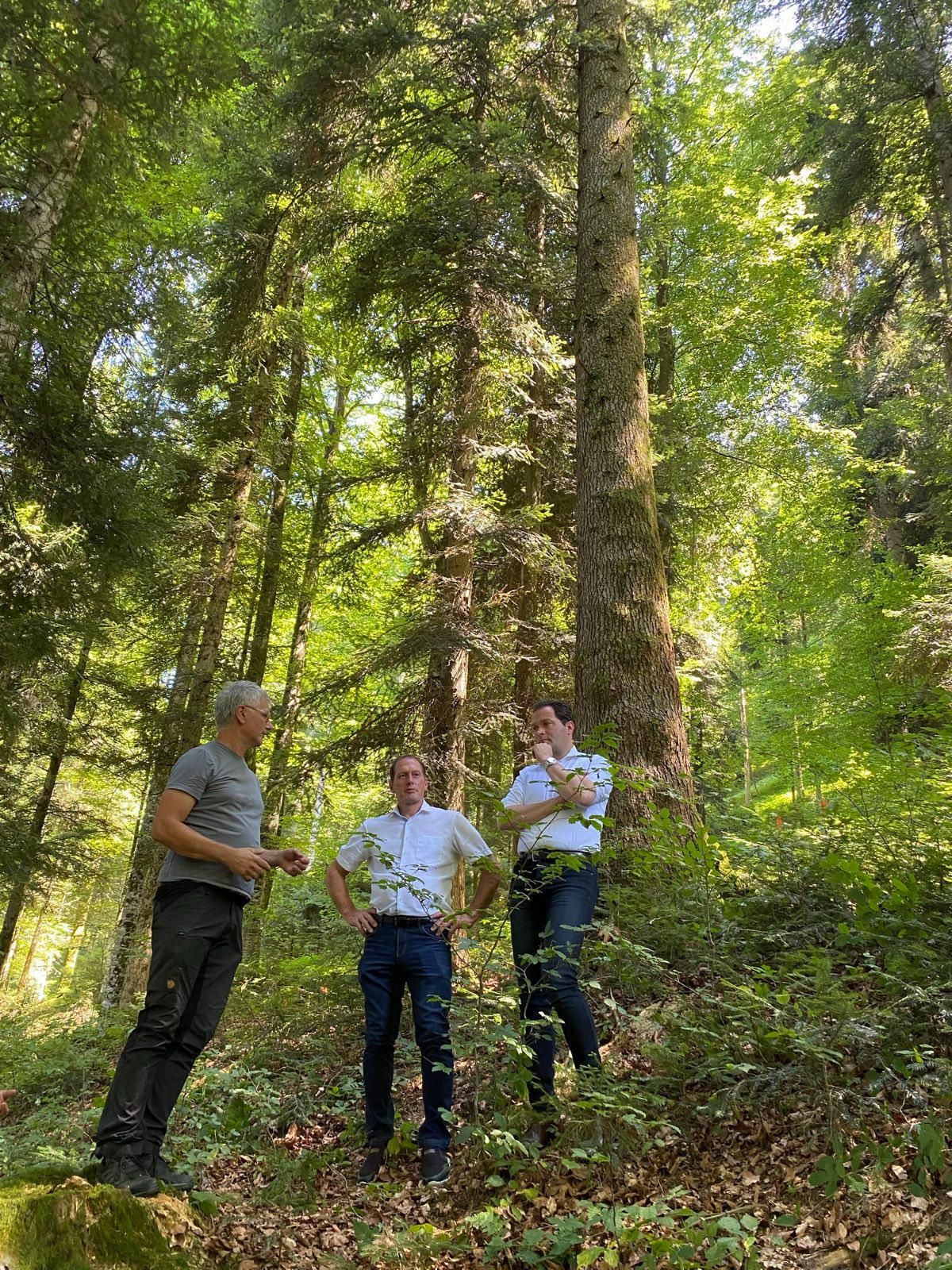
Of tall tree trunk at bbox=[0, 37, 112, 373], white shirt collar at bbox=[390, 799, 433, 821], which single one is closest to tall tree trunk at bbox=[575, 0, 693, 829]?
white shirt collar at bbox=[390, 799, 433, 821]

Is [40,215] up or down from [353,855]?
up

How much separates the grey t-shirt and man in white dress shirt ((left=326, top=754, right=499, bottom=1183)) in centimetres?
65

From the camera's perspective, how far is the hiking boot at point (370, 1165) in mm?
3543

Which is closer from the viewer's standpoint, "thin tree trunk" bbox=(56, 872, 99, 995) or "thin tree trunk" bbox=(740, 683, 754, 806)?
"thin tree trunk" bbox=(740, 683, 754, 806)

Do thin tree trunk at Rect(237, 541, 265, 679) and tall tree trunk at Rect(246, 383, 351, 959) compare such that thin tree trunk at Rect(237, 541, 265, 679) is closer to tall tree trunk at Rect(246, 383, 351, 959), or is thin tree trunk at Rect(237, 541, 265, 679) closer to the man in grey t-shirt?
tall tree trunk at Rect(246, 383, 351, 959)

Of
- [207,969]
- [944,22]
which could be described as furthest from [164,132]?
[944,22]

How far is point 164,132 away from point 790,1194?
8385mm

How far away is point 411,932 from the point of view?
3.93m

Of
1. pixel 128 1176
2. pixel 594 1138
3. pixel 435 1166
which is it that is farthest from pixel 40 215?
pixel 594 1138

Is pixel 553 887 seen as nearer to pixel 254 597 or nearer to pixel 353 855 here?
pixel 353 855

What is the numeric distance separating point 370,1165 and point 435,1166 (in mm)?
399

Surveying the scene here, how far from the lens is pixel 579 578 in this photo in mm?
6355

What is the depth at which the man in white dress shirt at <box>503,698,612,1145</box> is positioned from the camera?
3414 mm

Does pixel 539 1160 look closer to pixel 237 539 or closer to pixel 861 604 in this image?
pixel 237 539
